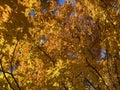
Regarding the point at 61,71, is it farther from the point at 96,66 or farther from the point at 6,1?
the point at 6,1

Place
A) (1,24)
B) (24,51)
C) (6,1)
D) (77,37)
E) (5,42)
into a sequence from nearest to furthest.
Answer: (6,1) → (1,24) → (5,42) → (24,51) → (77,37)

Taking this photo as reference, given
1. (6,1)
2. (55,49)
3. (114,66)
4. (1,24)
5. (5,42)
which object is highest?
(6,1)

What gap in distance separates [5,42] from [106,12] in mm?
3513

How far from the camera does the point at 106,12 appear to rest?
840 cm

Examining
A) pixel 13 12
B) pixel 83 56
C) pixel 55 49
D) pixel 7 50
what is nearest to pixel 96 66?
pixel 83 56

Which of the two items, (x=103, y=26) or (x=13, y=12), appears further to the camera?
(x=103, y=26)

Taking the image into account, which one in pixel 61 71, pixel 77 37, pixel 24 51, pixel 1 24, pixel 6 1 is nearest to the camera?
pixel 6 1

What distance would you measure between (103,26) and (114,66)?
1.39 meters

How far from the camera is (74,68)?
7.25m

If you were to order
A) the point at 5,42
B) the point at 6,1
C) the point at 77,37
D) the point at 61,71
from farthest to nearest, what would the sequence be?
the point at 77,37 → the point at 61,71 → the point at 5,42 → the point at 6,1

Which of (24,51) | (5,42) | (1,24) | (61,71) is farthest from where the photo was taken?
(24,51)

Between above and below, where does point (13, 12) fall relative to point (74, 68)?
above

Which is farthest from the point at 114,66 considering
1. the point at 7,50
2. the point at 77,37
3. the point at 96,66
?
the point at 7,50

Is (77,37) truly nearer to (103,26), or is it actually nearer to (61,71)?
(103,26)
